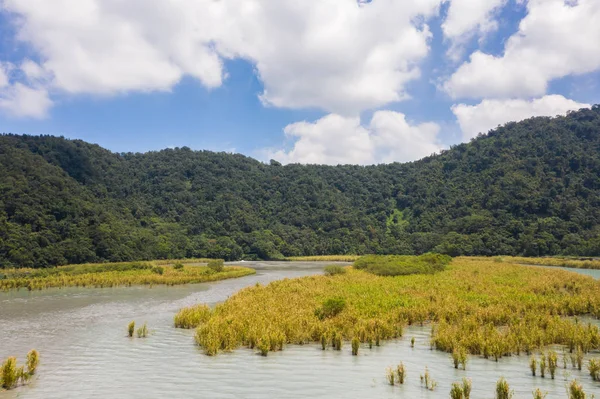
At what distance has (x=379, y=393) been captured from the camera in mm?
12430

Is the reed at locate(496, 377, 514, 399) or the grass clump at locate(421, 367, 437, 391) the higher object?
the reed at locate(496, 377, 514, 399)

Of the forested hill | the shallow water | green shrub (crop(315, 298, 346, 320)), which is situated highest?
the forested hill

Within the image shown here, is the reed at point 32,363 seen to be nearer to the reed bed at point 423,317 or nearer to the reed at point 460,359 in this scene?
the reed bed at point 423,317

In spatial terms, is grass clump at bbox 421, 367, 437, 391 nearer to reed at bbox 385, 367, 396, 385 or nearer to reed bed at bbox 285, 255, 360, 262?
reed at bbox 385, 367, 396, 385

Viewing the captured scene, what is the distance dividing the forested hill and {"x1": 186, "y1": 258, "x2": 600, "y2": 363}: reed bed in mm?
58575

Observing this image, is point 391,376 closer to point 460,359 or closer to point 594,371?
point 460,359

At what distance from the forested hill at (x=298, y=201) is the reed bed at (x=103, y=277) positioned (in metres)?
16.6

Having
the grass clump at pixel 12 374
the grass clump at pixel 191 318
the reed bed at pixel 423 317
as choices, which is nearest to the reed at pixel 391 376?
the reed bed at pixel 423 317

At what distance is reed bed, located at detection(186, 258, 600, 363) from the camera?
17.2 m

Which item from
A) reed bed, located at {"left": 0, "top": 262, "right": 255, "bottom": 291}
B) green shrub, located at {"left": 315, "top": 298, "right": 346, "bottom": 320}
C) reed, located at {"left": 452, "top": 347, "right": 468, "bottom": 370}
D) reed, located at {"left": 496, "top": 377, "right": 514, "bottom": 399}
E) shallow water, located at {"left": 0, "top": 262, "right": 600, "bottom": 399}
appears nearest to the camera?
reed, located at {"left": 496, "top": 377, "right": 514, "bottom": 399}

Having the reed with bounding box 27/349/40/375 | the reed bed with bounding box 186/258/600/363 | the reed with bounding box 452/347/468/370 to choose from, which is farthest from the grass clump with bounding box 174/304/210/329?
the reed with bounding box 452/347/468/370

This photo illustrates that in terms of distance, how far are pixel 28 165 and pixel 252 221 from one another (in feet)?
216

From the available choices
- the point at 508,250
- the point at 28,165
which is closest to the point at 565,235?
the point at 508,250

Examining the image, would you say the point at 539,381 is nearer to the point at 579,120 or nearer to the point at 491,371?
the point at 491,371
